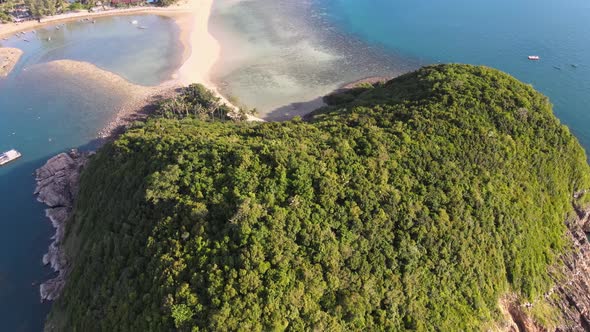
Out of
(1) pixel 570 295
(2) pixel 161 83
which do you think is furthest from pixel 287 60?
(1) pixel 570 295

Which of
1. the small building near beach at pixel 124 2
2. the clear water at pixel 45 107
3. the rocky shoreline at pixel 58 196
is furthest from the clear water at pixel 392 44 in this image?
the rocky shoreline at pixel 58 196

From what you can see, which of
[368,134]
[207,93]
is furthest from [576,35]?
[207,93]

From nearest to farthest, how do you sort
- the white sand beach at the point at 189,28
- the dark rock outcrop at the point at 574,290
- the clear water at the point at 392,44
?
the dark rock outcrop at the point at 574,290 < the clear water at the point at 392,44 < the white sand beach at the point at 189,28

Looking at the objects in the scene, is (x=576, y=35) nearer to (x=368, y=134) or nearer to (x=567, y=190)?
(x=567, y=190)

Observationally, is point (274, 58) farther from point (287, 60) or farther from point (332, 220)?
point (332, 220)

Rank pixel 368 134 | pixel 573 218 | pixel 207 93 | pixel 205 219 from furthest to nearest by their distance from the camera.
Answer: pixel 207 93 → pixel 573 218 → pixel 368 134 → pixel 205 219

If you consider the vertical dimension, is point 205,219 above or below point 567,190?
above

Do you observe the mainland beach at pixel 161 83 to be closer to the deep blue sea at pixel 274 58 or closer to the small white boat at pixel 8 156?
the deep blue sea at pixel 274 58

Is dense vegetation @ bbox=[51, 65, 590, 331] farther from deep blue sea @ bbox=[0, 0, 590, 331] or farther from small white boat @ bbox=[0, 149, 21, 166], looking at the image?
small white boat @ bbox=[0, 149, 21, 166]
